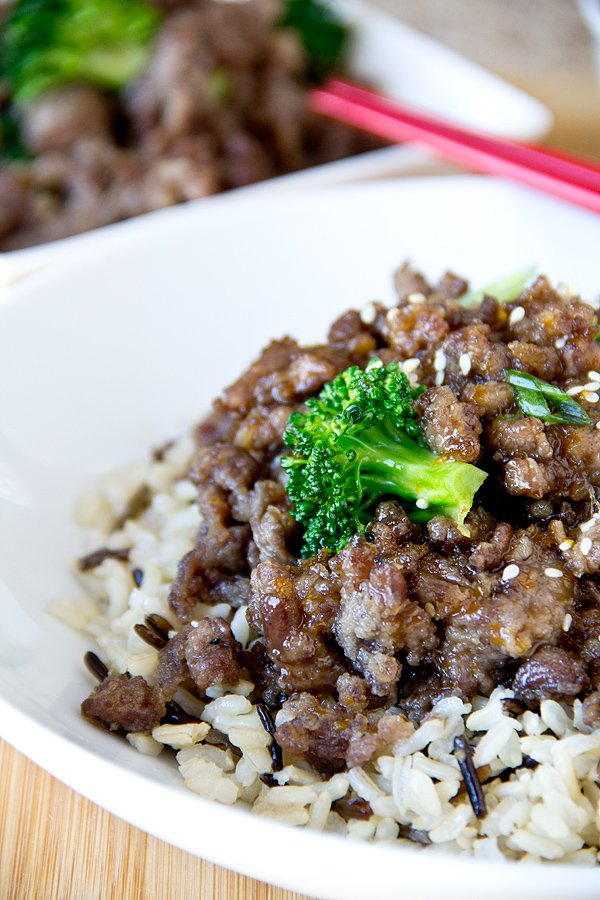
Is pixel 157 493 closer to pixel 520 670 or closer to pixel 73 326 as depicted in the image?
pixel 73 326

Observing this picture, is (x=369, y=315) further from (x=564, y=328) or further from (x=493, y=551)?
(x=493, y=551)

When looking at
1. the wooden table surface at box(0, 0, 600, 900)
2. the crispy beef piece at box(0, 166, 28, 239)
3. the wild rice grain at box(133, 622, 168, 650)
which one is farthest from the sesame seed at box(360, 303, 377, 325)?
the crispy beef piece at box(0, 166, 28, 239)

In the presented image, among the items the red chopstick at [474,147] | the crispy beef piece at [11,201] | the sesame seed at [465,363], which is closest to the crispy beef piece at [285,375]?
the sesame seed at [465,363]

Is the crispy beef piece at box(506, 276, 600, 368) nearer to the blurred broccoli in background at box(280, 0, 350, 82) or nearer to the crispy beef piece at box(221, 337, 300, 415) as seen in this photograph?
the crispy beef piece at box(221, 337, 300, 415)

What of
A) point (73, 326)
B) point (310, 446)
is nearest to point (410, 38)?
point (73, 326)

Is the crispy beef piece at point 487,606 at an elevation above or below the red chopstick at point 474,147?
below

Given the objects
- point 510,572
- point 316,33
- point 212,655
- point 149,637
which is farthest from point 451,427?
point 316,33

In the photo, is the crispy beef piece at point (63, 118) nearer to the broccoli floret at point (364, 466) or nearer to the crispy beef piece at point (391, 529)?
the broccoli floret at point (364, 466)
